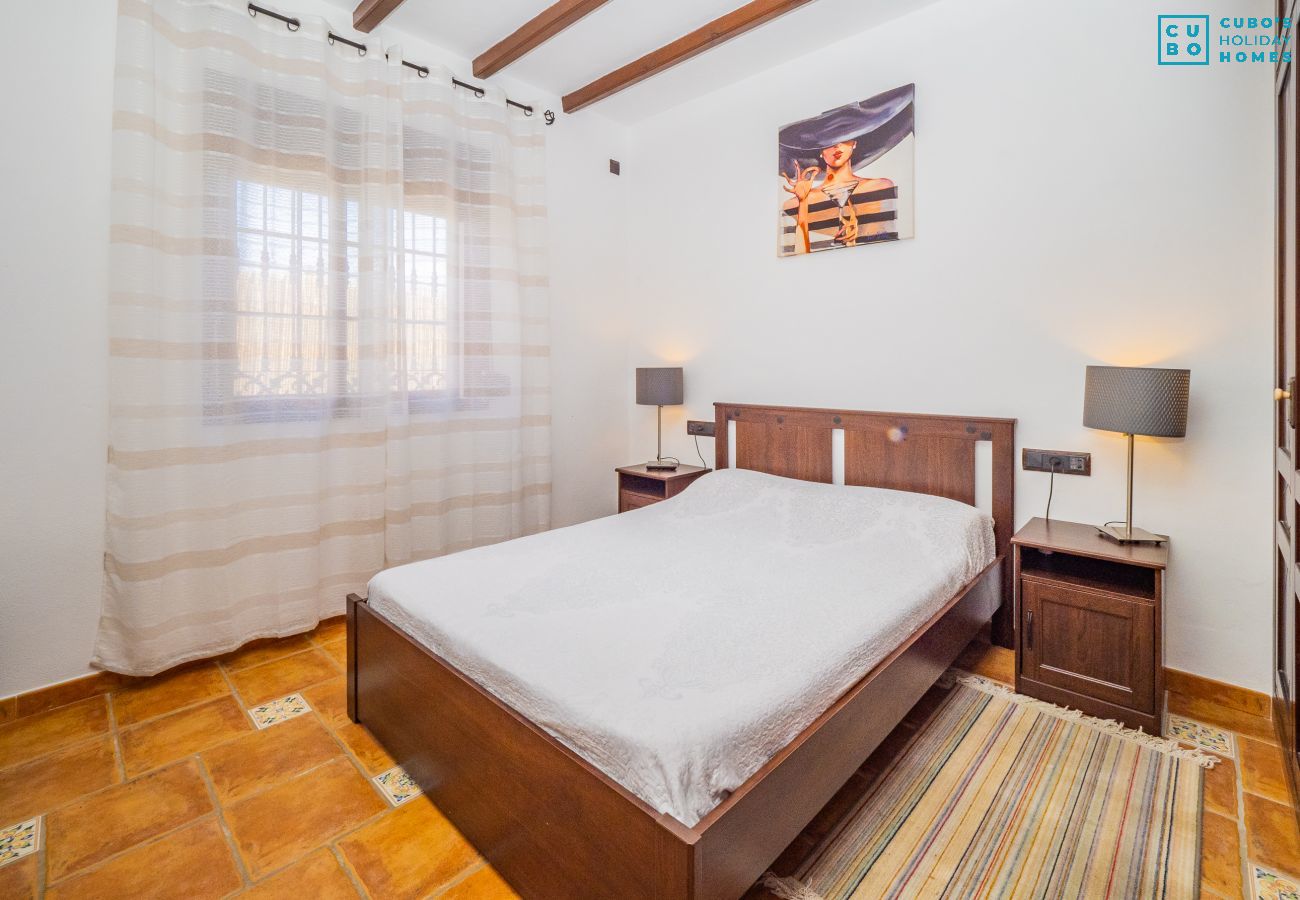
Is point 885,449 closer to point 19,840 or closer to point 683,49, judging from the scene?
point 683,49

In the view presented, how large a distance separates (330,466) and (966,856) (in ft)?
8.91

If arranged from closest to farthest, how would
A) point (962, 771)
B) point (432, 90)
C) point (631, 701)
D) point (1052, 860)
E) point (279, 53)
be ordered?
point (631, 701) < point (1052, 860) < point (962, 771) < point (279, 53) < point (432, 90)

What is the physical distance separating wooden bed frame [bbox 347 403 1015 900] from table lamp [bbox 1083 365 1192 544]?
2.23 feet

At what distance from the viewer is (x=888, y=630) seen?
5.59 feet

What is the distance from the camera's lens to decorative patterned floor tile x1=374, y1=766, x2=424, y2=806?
175 cm

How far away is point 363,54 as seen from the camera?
2799mm

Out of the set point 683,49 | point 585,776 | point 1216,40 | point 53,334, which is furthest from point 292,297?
point 1216,40

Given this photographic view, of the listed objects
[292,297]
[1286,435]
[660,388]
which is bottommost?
[1286,435]

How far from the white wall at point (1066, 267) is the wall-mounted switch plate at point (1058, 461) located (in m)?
0.03

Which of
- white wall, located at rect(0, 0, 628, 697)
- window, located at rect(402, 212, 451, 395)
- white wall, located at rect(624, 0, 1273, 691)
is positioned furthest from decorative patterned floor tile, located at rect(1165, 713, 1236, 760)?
white wall, located at rect(0, 0, 628, 697)

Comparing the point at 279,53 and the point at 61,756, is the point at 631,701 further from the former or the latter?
the point at 279,53

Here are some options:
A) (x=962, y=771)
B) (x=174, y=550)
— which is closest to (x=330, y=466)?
(x=174, y=550)

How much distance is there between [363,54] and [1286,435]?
3.76 m

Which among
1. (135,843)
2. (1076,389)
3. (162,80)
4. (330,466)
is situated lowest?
(135,843)
